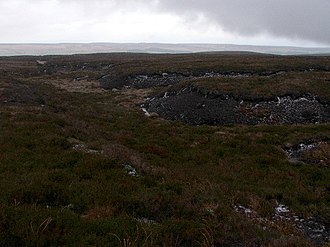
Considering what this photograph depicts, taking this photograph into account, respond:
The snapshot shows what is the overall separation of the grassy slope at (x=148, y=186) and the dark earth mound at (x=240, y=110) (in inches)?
181

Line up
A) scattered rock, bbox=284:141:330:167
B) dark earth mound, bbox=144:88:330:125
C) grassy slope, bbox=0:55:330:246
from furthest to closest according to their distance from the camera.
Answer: dark earth mound, bbox=144:88:330:125
scattered rock, bbox=284:141:330:167
grassy slope, bbox=0:55:330:246

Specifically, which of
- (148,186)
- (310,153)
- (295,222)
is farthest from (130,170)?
(310,153)

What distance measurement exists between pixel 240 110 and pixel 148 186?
2095 centimetres

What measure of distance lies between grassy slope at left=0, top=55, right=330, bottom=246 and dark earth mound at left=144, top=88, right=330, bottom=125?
460 cm

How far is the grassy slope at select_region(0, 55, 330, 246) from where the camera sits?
28.4 feet

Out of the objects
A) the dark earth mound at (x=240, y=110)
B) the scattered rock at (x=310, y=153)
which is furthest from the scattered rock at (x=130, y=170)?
the dark earth mound at (x=240, y=110)

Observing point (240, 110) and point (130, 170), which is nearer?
point (130, 170)

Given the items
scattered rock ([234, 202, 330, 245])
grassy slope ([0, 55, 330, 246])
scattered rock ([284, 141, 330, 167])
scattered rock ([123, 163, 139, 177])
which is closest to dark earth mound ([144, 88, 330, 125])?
grassy slope ([0, 55, 330, 246])

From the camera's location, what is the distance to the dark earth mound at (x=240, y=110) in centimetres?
2988

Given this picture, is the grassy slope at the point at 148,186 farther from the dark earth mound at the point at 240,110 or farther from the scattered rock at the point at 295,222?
the dark earth mound at the point at 240,110

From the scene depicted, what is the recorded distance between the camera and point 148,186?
12625 mm

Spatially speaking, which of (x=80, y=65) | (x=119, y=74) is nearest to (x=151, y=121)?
(x=119, y=74)

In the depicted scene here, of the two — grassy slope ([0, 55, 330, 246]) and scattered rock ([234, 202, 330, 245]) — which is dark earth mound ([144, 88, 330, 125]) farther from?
scattered rock ([234, 202, 330, 245])

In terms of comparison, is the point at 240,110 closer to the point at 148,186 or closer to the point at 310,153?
the point at 310,153
